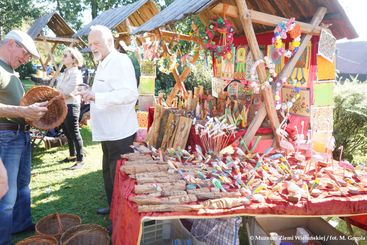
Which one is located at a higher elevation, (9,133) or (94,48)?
(94,48)

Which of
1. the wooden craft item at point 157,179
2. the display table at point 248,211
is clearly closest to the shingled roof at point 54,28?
the wooden craft item at point 157,179

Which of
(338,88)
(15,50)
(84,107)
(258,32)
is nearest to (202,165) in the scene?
(15,50)

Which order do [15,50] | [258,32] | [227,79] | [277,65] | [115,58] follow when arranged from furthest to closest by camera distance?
[227,79] → [258,32] → [277,65] → [115,58] → [15,50]

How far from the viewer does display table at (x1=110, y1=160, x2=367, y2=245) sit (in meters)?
1.74

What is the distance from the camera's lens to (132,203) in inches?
72.4

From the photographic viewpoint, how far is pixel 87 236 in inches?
93.1

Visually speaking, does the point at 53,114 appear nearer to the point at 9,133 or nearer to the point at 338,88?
the point at 9,133

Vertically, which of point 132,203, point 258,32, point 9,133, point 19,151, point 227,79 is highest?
point 258,32

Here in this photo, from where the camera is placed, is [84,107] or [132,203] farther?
[84,107]

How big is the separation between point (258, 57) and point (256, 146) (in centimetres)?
85

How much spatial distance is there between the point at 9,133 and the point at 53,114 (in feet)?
1.42

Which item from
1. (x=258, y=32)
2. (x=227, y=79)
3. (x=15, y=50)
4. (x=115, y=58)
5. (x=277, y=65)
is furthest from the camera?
(x=227, y=79)

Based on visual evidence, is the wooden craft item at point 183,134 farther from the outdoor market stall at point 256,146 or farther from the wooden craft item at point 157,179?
the wooden craft item at point 157,179

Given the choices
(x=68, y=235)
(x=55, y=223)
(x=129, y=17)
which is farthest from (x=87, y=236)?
(x=129, y=17)
